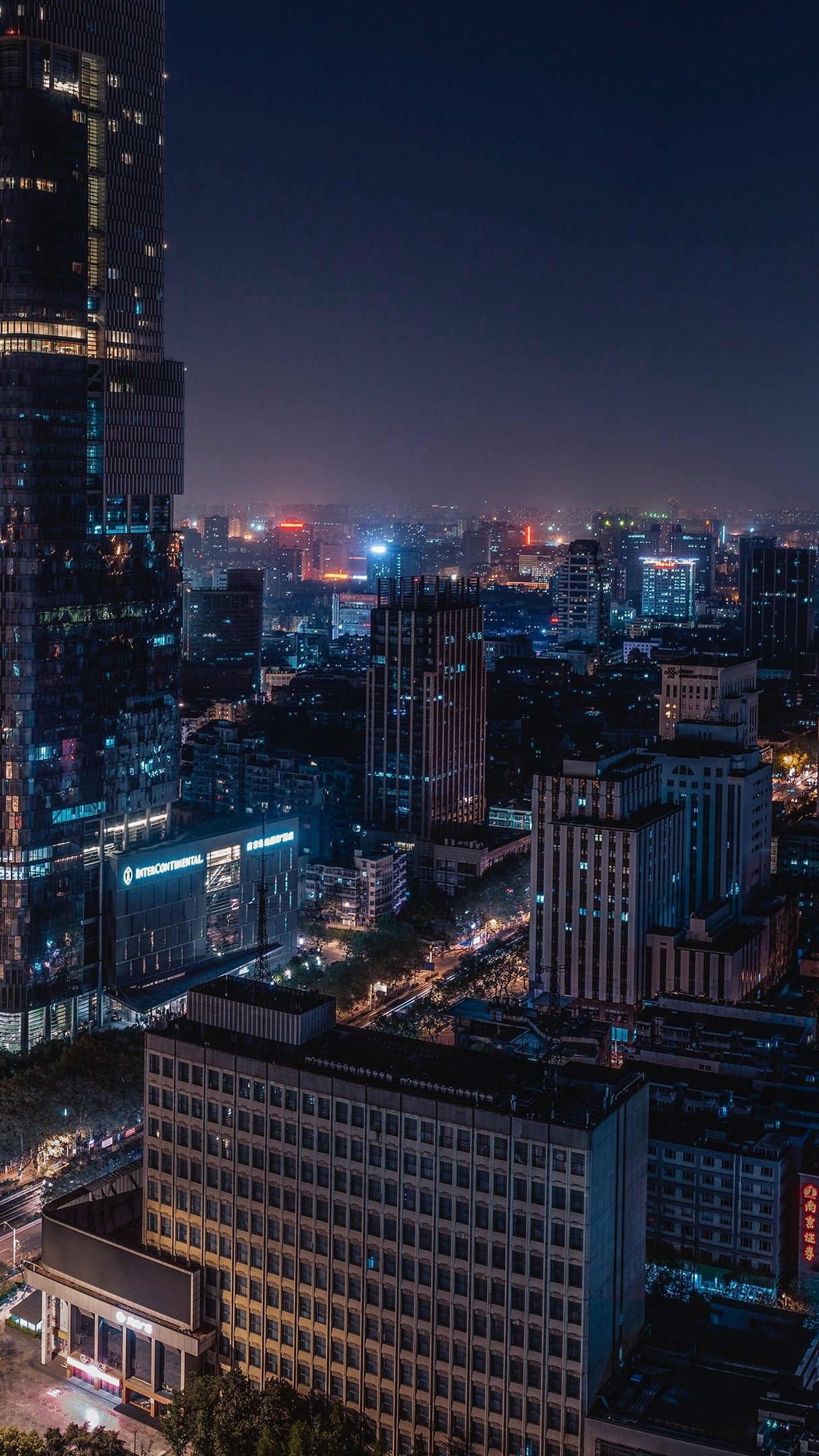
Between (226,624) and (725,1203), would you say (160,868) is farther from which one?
(226,624)

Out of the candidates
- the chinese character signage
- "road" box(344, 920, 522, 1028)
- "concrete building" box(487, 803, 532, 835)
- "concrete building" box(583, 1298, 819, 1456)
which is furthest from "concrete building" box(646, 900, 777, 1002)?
"concrete building" box(487, 803, 532, 835)

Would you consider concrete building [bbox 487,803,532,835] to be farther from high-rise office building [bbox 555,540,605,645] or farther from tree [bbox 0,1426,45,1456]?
high-rise office building [bbox 555,540,605,645]

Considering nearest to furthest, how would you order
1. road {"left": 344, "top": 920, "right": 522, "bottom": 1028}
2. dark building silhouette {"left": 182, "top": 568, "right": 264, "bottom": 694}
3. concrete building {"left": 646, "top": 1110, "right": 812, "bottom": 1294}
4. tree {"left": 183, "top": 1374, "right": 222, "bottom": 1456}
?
tree {"left": 183, "top": 1374, "right": 222, "bottom": 1456} < concrete building {"left": 646, "top": 1110, "right": 812, "bottom": 1294} < road {"left": 344, "top": 920, "right": 522, "bottom": 1028} < dark building silhouette {"left": 182, "top": 568, "right": 264, "bottom": 694}

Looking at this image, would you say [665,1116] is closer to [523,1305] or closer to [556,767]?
[523,1305]

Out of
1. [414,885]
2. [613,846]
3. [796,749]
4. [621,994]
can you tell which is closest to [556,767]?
[613,846]

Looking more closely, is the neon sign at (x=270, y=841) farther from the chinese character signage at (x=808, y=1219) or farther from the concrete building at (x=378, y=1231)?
the chinese character signage at (x=808, y=1219)

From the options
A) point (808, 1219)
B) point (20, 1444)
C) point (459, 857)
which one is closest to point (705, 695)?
point (459, 857)
